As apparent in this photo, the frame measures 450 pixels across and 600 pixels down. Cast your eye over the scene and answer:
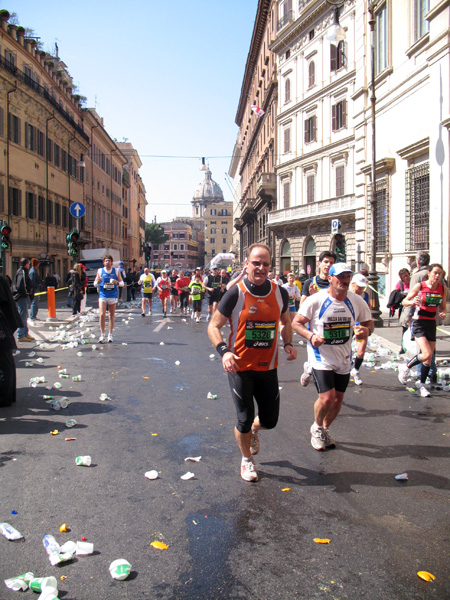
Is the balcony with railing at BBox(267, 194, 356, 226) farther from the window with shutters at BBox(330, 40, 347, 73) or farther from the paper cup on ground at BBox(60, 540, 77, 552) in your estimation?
the paper cup on ground at BBox(60, 540, 77, 552)

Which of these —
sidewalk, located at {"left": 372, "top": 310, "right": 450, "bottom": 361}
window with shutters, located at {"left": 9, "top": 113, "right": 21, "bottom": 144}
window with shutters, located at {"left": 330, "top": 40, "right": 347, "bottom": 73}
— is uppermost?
window with shutters, located at {"left": 330, "top": 40, "right": 347, "bottom": 73}

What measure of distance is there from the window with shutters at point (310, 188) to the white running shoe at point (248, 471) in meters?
33.6

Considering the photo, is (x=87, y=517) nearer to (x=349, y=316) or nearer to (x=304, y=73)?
(x=349, y=316)

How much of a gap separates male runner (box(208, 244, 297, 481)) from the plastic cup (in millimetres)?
1806

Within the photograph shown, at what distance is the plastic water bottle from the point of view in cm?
321

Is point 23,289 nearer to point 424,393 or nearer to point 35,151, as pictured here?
point 424,393

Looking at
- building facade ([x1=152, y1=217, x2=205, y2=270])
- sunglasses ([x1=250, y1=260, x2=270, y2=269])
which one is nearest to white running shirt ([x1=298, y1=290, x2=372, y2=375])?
sunglasses ([x1=250, y1=260, x2=270, y2=269])

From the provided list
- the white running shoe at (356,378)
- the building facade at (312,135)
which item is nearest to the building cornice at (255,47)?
the building facade at (312,135)

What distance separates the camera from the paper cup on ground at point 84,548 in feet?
10.6

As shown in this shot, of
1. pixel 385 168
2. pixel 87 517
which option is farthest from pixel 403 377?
pixel 385 168

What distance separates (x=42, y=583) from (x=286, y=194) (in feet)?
130

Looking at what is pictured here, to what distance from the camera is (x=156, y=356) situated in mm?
10711

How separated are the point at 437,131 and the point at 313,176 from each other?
74.9ft

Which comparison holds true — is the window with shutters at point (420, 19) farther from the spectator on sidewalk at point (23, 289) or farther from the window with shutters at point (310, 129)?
the window with shutters at point (310, 129)
